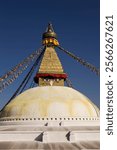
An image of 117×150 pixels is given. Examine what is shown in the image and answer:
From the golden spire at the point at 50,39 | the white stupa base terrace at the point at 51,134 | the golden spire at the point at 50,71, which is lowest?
the white stupa base terrace at the point at 51,134

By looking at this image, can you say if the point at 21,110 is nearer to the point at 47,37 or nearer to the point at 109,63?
the point at 47,37

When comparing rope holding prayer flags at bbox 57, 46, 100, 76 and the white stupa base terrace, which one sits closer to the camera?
the white stupa base terrace

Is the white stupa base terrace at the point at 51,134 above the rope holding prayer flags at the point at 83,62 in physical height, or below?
below

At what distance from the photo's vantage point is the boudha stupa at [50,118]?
15.2m

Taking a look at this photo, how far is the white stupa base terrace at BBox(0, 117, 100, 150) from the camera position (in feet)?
47.6

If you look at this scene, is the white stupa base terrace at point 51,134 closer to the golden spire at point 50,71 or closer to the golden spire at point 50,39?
the golden spire at point 50,71

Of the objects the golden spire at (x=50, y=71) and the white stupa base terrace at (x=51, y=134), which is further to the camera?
the golden spire at (x=50, y=71)

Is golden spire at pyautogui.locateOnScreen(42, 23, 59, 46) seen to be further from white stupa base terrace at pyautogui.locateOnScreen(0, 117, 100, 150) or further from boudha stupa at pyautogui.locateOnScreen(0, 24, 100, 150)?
white stupa base terrace at pyautogui.locateOnScreen(0, 117, 100, 150)

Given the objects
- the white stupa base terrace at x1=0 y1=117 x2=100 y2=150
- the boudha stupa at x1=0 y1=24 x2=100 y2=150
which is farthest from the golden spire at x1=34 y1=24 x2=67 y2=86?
the white stupa base terrace at x1=0 y1=117 x2=100 y2=150

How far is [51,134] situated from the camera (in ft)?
51.1

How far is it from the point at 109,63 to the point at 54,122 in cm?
966

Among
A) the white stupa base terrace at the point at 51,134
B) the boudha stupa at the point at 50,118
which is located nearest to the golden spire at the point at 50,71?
the boudha stupa at the point at 50,118

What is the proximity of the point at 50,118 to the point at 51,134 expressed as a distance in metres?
4.03

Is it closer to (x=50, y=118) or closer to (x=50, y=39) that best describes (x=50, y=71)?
(x=50, y=39)
